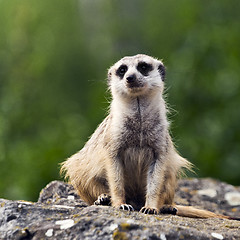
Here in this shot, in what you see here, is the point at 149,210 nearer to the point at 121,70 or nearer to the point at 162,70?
the point at 121,70

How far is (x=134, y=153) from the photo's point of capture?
5.00m

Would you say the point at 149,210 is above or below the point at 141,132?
below

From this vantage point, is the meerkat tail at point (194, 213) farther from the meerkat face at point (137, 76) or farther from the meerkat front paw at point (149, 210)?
the meerkat face at point (137, 76)

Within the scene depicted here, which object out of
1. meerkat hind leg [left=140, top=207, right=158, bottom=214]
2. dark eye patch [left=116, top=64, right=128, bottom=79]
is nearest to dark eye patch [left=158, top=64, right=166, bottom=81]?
dark eye patch [left=116, top=64, right=128, bottom=79]

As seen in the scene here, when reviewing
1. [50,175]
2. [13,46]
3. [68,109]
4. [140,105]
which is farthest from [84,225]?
[13,46]

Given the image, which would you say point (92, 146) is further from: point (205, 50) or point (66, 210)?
point (205, 50)

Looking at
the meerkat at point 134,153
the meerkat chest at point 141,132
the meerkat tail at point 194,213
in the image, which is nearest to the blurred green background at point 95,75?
the meerkat at point 134,153

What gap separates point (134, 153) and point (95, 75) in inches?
416

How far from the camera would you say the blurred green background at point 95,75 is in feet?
32.1

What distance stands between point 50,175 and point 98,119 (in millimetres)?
3307

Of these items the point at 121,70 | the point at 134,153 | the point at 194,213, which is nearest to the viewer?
the point at 134,153

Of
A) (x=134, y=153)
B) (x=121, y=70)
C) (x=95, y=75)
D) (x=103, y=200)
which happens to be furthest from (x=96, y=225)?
(x=95, y=75)

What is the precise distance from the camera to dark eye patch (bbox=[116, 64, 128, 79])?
5338 millimetres

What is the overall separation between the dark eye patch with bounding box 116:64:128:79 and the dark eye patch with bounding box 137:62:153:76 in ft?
0.46
